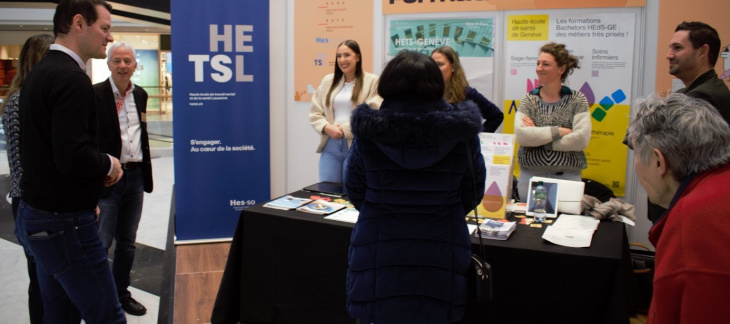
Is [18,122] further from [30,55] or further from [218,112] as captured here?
[218,112]

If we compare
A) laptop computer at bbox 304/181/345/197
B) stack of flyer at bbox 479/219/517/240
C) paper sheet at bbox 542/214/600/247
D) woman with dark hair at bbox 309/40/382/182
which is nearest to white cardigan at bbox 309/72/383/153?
woman with dark hair at bbox 309/40/382/182

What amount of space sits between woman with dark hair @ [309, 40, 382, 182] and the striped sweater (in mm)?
1029

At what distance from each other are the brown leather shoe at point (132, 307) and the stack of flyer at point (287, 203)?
1.10 m

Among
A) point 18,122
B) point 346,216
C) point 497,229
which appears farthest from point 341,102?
point 18,122

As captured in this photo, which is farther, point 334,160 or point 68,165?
point 334,160

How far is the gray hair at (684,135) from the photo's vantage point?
1.20m

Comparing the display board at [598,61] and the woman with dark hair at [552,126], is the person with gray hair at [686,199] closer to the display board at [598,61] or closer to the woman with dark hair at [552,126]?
the woman with dark hair at [552,126]

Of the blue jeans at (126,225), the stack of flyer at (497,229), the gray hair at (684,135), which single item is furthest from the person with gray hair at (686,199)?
the blue jeans at (126,225)

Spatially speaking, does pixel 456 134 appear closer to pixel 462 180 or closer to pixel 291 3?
pixel 462 180

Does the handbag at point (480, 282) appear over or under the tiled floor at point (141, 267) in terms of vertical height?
over

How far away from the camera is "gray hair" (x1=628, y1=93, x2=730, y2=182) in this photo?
3.94 feet

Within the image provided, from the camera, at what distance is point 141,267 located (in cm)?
416

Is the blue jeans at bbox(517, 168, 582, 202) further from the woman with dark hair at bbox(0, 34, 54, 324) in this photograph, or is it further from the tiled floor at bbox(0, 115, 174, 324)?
the woman with dark hair at bbox(0, 34, 54, 324)

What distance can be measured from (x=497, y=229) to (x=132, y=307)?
222 centimetres
